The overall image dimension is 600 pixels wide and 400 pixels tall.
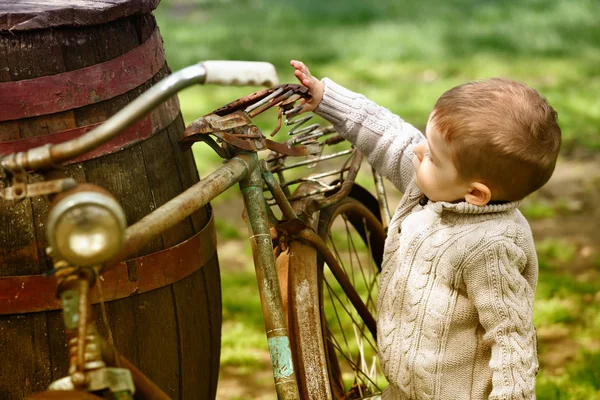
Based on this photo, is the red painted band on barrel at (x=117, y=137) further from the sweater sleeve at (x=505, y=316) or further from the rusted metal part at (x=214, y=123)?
the sweater sleeve at (x=505, y=316)

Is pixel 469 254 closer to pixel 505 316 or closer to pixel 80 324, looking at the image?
pixel 505 316

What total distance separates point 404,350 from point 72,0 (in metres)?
1.13

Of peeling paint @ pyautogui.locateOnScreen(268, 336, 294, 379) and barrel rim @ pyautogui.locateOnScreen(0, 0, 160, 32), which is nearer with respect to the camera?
barrel rim @ pyautogui.locateOnScreen(0, 0, 160, 32)

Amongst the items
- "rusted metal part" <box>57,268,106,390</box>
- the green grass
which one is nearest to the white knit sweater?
"rusted metal part" <box>57,268,106,390</box>

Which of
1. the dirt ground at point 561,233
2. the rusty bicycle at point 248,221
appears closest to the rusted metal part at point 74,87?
the rusty bicycle at point 248,221

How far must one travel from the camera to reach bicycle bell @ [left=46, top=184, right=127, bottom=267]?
1.33 m

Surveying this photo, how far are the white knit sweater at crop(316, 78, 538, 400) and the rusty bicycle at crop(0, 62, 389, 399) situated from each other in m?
0.19

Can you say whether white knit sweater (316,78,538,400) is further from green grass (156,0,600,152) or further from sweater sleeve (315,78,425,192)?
green grass (156,0,600,152)

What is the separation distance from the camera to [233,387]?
3268 millimetres

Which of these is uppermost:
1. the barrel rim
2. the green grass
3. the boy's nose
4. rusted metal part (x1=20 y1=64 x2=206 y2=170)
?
the green grass

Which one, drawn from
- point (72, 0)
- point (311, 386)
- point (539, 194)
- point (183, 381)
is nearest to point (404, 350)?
point (311, 386)

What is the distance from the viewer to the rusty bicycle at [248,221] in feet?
4.56

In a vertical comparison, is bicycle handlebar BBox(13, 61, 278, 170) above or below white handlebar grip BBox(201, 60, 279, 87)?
below

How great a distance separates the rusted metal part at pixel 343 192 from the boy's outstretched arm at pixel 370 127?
6.7 inches
